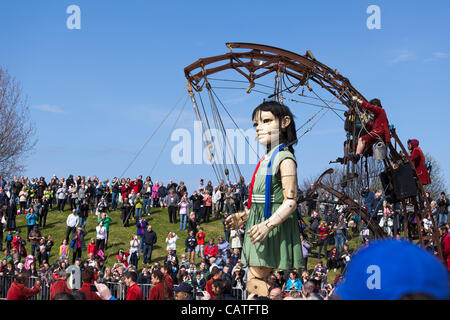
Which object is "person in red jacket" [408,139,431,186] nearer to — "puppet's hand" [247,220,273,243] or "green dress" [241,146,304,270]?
"green dress" [241,146,304,270]

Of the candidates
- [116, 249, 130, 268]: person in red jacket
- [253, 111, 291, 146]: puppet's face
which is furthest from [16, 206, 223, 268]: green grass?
[253, 111, 291, 146]: puppet's face

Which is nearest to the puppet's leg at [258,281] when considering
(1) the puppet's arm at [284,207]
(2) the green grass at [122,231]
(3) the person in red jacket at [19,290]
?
(1) the puppet's arm at [284,207]

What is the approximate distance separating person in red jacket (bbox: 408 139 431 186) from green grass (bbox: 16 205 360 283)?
1197 cm

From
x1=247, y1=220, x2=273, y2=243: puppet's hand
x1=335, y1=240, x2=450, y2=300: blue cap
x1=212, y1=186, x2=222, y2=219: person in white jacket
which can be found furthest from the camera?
x1=212, y1=186, x2=222, y2=219: person in white jacket

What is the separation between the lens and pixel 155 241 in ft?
66.6

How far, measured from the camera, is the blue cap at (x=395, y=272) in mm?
1074

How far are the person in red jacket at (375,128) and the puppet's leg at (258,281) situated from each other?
4.27m

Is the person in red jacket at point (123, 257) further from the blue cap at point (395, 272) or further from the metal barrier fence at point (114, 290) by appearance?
the blue cap at point (395, 272)

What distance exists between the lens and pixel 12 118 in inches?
1454

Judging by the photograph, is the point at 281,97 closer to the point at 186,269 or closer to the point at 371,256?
the point at 371,256

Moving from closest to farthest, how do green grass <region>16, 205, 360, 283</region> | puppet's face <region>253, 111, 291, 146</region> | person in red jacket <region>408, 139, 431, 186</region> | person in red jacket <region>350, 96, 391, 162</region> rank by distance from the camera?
puppet's face <region>253, 111, 291, 146</region> → person in red jacket <region>350, 96, 391, 162</region> → person in red jacket <region>408, 139, 431, 186</region> → green grass <region>16, 205, 360, 283</region>

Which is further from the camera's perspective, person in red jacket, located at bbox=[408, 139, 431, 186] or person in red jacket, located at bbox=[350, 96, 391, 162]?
person in red jacket, located at bbox=[408, 139, 431, 186]

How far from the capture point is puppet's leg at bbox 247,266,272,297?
4941 millimetres
